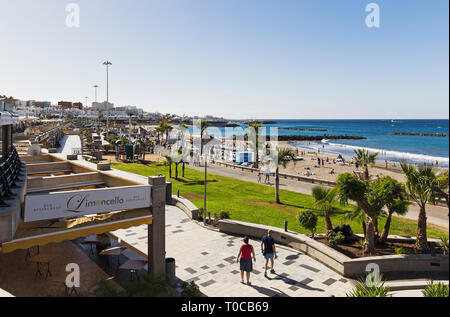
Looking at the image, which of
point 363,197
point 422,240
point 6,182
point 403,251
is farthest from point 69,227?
point 422,240

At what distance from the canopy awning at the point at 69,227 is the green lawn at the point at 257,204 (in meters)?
9.02

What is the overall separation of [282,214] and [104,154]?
4393cm

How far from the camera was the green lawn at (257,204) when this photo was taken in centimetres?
1687

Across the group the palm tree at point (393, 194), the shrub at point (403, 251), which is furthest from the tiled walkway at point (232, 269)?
the palm tree at point (393, 194)

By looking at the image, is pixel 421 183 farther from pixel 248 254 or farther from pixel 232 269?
pixel 232 269

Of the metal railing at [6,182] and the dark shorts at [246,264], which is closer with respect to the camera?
the metal railing at [6,182]

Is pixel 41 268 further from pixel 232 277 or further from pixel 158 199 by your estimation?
pixel 232 277

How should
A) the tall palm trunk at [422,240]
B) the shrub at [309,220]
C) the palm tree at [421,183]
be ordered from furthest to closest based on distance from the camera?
the shrub at [309,220]
the tall palm trunk at [422,240]
the palm tree at [421,183]

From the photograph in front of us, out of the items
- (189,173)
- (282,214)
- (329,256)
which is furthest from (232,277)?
(189,173)

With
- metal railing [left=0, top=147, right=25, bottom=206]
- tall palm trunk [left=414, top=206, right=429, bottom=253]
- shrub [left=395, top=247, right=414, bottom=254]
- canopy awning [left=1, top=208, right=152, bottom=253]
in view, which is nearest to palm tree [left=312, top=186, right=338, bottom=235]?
shrub [left=395, top=247, right=414, bottom=254]

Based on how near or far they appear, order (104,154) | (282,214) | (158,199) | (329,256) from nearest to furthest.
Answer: (158,199)
(329,256)
(282,214)
(104,154)

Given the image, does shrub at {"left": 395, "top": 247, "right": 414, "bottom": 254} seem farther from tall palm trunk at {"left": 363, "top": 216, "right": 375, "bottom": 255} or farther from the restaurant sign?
the restaurant sign

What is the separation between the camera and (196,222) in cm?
1741

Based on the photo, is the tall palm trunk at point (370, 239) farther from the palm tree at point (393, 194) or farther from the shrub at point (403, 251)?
the palm tree at point (393, 194)
